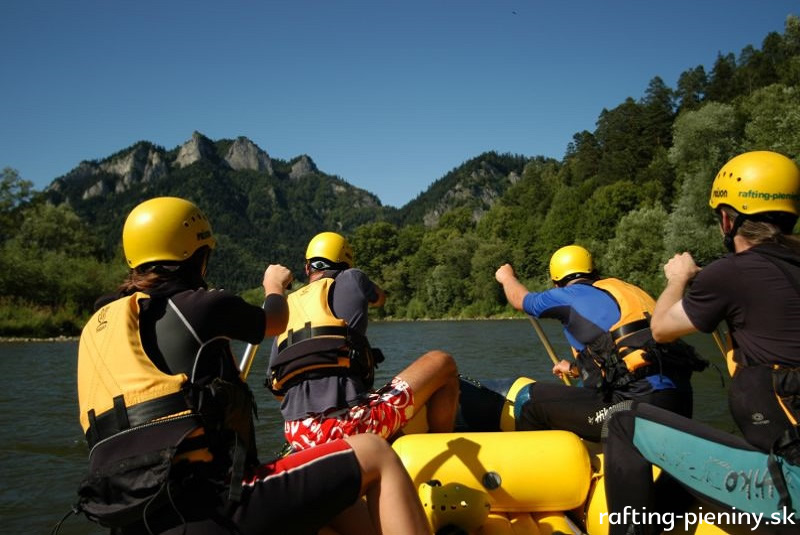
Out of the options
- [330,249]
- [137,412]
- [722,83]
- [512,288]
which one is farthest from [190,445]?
[722,83]

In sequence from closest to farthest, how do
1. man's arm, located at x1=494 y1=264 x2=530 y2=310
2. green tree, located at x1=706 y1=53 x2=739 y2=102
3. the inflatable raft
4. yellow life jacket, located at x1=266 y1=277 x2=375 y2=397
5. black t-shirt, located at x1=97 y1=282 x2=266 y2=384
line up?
black t-shirt, located at x1=97 y1=282 x2=266 y2=384 → the inflatable raft → yellow life jacket, located at x1=266 y1=277 x2=375 y2=397 → man's arm, located at x1=494 y1=264 x2=530 y2=310 → green tree, located at x1=706 y1=53 x2=739 y2=102

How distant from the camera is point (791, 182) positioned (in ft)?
8.66

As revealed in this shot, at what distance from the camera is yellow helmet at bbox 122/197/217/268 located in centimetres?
245

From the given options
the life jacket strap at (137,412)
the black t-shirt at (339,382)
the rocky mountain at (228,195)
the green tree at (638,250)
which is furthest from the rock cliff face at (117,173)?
the life jacket strap at (137,412)

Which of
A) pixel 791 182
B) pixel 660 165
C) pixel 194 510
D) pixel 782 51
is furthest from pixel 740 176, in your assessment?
pixel 782 51

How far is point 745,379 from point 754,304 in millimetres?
287

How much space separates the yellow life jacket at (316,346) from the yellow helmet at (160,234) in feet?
3.69

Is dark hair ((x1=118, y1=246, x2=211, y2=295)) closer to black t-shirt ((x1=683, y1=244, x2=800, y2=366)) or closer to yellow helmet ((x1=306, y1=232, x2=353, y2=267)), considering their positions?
yellow helmet ((x1=306, y1=232, x2=353, y2=267))

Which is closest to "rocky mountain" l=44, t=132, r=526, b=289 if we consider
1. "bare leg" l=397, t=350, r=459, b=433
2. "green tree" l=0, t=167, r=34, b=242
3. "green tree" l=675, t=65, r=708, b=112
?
"green tree" l=675, t=65, r=708, b=112

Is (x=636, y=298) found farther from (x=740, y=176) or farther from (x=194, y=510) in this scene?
(x=194, y=510)

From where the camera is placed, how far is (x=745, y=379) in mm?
2414

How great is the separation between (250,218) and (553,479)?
195m

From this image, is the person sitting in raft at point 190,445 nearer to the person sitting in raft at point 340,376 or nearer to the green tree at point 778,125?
the person sitting in raft at point 340,376

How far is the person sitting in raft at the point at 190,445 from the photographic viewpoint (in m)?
2.04
